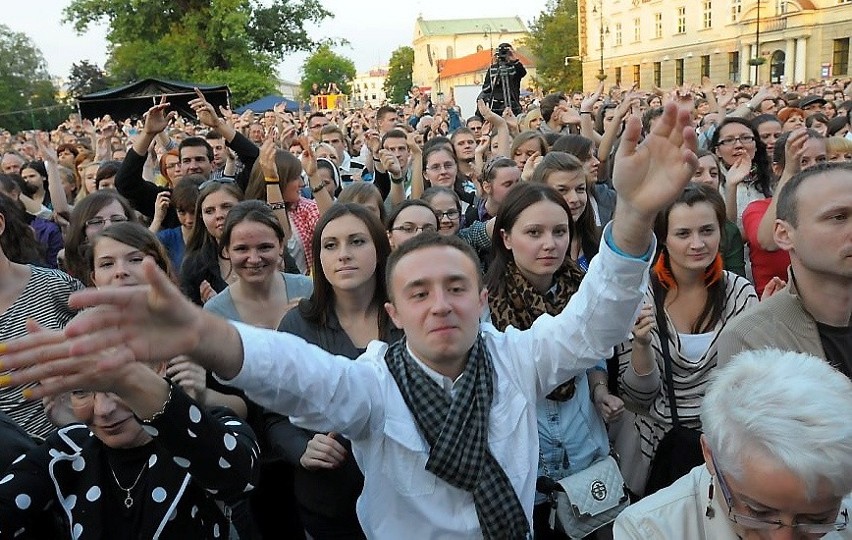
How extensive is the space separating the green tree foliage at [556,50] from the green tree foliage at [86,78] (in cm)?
3361

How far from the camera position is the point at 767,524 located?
1491 mm

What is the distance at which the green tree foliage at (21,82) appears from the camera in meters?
43.4

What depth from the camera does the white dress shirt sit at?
5.82ft

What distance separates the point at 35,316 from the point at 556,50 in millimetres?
59180

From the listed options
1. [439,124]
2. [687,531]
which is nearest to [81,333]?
[687,531]

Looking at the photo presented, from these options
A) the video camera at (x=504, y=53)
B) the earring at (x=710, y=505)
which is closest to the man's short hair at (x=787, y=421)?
the earring at (x=710, y=505)

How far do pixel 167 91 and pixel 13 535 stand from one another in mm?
15825

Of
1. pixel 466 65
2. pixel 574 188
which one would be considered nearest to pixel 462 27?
pixel 466 65

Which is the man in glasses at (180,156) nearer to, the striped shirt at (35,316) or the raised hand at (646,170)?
the striped shirt at (35,316)

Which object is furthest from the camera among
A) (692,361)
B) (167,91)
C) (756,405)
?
(167,91)

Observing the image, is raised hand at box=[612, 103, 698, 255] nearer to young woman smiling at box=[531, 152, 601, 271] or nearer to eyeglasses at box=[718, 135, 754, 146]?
young woman smiling at box=[531, 152, 601, 271]

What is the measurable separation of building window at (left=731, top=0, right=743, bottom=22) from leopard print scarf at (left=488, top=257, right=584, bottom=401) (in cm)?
5486

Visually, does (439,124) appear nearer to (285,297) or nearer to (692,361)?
(285,297)

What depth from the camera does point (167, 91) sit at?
16203 mm
